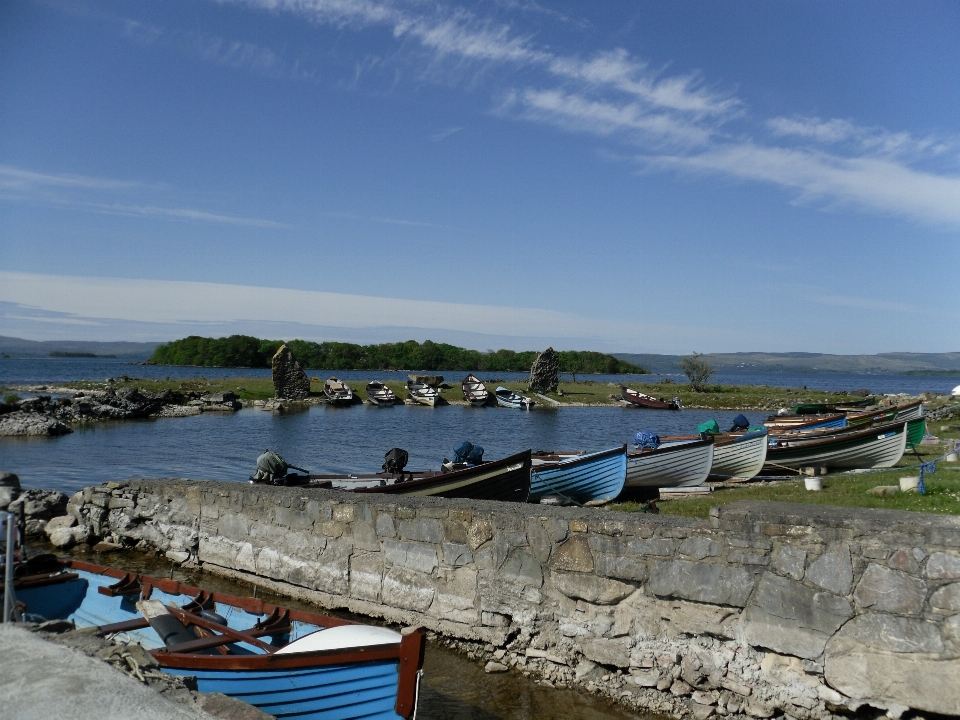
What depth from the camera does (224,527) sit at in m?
8.65

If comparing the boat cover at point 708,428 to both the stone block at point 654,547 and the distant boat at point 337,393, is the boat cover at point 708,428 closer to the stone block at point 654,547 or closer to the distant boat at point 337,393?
the stone block at point 654,547

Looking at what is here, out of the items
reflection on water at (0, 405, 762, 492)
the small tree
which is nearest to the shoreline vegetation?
the small tree

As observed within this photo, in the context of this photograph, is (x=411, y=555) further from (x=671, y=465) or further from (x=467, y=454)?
(x=671, y=465)

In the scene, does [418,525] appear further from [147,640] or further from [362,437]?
[362,437]

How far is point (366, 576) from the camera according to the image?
715cm

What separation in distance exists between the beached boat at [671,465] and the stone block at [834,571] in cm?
942

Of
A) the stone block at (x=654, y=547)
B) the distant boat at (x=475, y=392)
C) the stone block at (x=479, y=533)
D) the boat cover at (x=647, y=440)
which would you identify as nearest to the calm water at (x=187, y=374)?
the distant boat at (x=475, y=392)

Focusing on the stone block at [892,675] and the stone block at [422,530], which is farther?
the stone block at [422,530]

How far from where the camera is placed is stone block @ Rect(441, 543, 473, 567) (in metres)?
6.52

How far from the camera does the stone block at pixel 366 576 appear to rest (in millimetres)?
7062

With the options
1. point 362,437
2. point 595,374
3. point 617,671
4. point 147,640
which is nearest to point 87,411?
A: point 362,437

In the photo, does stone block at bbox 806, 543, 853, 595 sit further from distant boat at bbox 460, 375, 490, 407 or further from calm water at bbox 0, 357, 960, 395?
calm water at bbox 0, 357, 960, 395

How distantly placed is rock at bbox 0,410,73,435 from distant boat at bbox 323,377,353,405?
21577mm

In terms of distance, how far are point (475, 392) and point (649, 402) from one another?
42.1ft
